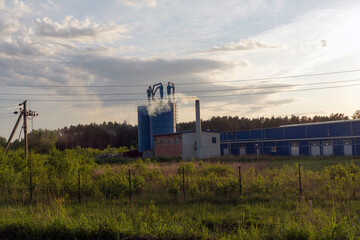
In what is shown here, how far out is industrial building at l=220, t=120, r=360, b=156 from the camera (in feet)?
149

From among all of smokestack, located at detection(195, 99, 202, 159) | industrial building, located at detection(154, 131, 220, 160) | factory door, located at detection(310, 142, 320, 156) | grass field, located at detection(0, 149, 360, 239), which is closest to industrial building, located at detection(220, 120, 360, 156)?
factory door, located at detection(310, 142, 320, 156)

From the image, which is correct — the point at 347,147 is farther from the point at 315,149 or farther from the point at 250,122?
the point at 250,122

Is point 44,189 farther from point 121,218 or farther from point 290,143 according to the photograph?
point 290,143

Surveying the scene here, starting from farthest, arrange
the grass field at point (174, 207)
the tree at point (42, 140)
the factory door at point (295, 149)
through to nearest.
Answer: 1. the tree at point (42, 140)
2. the factory door at point (295, 149)
3. the grass field at point (174, 207)

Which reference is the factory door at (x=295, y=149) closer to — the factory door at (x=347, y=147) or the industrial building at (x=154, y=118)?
the factory door at (x=347, y=147)

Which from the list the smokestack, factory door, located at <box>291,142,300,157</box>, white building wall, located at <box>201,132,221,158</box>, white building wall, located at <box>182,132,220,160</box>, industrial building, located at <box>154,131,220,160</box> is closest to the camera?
the smokestack

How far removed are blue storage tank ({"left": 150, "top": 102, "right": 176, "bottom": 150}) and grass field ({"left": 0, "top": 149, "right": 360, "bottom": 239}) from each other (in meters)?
33.2

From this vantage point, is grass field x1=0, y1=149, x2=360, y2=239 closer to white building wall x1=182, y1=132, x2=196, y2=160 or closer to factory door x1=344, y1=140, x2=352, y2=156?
white building wall x1=182, y1=132, x2=196, y2=160

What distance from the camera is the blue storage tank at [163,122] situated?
55.7 metres

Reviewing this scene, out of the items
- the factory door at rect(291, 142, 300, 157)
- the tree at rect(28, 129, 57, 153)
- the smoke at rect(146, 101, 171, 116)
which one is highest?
the smoke at rect(146, 101, 171, 116)

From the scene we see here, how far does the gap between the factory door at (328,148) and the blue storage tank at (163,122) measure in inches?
1003

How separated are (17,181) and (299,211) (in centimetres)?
1618

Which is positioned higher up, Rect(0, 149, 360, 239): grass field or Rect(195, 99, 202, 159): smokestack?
Rect(195, 99, 202, 159): smokestack

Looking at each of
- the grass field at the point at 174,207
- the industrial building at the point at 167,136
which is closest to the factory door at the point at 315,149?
the industrial building at the point at 167,136
